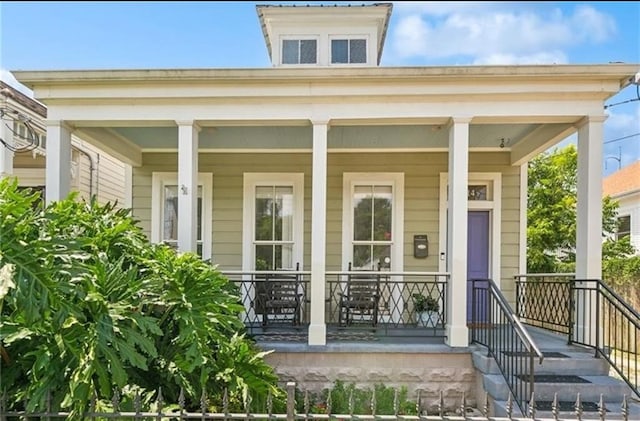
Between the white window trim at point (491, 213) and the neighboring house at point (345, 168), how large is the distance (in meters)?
0.02

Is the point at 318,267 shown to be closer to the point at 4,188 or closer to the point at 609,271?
the point at 4,188

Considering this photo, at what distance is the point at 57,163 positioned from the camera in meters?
5.05

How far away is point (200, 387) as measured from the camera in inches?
129

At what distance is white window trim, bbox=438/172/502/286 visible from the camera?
6.73m

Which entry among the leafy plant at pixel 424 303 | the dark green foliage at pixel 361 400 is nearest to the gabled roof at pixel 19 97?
the dark green foliage at pixel 361 400

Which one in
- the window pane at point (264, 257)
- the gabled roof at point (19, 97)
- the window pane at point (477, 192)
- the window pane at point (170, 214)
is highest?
the gabled roof at point (19, 97)

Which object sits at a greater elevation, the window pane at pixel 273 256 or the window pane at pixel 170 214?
the window pane at pixel 170 214

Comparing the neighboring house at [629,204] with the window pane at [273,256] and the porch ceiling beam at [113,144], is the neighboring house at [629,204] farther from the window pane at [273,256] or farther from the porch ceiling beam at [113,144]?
the porch ceiling beam at [113,144]

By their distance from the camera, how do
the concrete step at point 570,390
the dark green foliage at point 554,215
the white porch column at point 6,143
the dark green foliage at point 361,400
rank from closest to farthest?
the concrete step at point 570,390
the dark green foliage at point 361,400
the white porch column at point 6,143
the dark green foliage at point 554,215

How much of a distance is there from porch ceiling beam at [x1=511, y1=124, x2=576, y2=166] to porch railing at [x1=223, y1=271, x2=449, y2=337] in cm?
218

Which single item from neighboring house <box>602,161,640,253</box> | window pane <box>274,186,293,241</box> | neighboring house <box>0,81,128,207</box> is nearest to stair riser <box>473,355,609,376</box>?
window pane <box>274,186,293,241</box>

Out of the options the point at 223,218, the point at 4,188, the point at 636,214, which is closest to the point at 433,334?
the point at 223,218

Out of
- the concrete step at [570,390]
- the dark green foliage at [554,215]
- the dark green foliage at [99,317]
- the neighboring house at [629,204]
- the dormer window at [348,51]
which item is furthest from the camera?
the neighboring house at [629,204]

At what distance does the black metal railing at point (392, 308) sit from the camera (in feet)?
18.2
